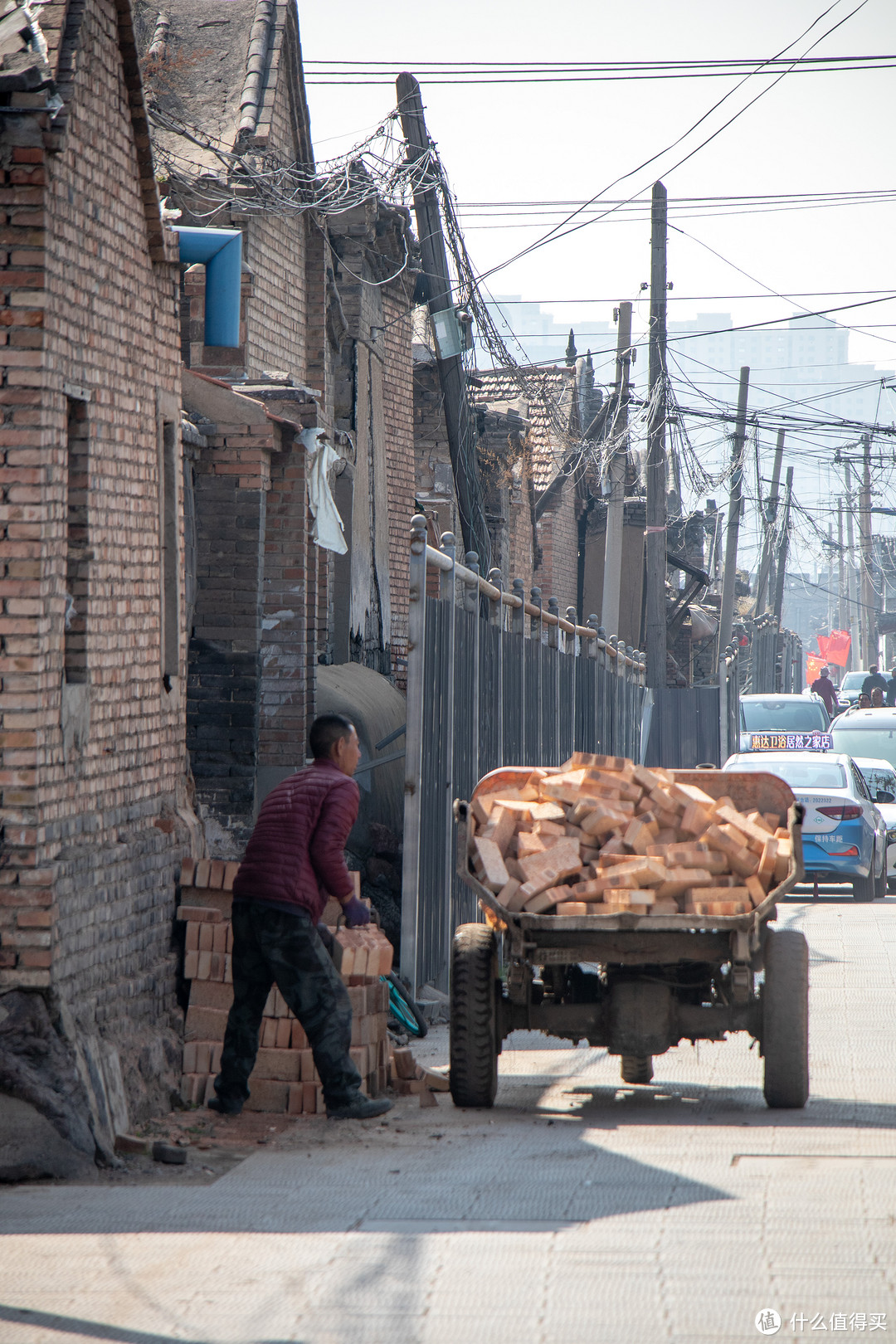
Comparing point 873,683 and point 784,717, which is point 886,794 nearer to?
A: point 784,717

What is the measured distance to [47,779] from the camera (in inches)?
229

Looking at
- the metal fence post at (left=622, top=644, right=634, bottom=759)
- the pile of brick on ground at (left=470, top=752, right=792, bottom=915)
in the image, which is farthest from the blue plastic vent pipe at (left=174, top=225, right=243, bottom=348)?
the metal fence post at (left=622, top=644, right=634, bottom=759)

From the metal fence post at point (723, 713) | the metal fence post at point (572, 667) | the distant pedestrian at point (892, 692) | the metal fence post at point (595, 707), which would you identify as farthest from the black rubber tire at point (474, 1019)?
the distant pedestrian at point (892, 692)

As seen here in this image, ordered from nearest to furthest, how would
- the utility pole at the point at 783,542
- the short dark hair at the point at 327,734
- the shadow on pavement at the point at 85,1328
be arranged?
1. the shadow on pavement at the point at 85,1328
2. the short dark hair at the point at 327,734
3. the utility pole at the point at 783,542

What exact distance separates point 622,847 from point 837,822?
10.3 metres

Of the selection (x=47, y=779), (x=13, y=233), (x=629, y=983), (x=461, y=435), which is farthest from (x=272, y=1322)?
(x=461, y=435)

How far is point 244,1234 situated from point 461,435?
46.9ft

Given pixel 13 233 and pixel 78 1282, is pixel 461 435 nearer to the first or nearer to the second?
pixel 13 233

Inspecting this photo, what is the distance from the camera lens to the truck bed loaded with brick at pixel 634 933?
652cm

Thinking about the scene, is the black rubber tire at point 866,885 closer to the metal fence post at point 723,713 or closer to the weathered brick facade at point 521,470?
the weathered brick facade at point 521,470

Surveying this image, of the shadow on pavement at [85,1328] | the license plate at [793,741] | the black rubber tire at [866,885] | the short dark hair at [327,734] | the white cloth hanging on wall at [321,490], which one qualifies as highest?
the white cloth hanging on wall at [321,490]

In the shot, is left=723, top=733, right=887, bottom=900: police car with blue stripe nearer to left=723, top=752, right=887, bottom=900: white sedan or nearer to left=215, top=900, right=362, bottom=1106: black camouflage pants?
left=723, top=752, right=887, bottom=900: white sedan

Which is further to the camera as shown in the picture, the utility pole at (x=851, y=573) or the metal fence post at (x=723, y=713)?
the utility pole at (x=851, y=573)

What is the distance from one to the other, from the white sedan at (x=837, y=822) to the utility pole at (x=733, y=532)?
13155 mm
